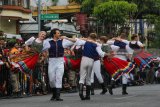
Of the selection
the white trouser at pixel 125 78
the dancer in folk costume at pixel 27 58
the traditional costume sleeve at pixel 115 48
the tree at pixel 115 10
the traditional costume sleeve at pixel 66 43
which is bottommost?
the white trouser at pixel 125 78

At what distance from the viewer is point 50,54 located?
15227 millimetres

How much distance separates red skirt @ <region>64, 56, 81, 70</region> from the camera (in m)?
17.3

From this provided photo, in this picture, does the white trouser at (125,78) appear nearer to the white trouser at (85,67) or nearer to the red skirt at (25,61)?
the white trouser at (85,67)

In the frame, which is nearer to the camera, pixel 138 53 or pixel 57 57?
pixel 57 57

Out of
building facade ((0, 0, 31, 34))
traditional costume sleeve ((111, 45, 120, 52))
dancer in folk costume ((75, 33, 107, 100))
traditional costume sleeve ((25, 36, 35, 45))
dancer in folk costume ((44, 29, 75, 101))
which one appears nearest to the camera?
dancer in folk costume ((44, 29, 75, 101))

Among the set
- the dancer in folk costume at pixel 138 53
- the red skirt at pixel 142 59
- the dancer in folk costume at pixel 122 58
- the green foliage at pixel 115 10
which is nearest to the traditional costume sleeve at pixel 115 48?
the dancer in folk costume at pixel 122 58

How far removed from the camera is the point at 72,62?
1775 cm

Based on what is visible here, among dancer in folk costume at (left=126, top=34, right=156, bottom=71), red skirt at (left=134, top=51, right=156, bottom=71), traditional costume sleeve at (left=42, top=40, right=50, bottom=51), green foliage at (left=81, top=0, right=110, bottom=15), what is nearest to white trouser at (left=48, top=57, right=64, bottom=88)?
traditional costume sleeve at (left=42, top=40, right=50, bottom=51)

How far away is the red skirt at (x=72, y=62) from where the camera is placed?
17333mm

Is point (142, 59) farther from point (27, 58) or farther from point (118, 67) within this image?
point (27, 58)

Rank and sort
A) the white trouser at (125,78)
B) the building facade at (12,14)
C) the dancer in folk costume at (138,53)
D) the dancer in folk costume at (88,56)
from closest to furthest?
the dancer in folk costume at (88,56) → the white trouser at (125,78) → the dancer in folk costume at (138,53) → the building facade at (12,14)

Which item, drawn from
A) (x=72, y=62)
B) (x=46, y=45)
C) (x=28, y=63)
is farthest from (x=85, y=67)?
(x=28, y=63)

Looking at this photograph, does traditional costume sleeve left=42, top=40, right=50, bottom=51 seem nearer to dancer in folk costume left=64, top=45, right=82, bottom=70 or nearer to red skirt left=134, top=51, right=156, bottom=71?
dancer in folk costume left=64, top=45, right=82, bottom=70

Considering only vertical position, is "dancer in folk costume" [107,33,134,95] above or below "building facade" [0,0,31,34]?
below
